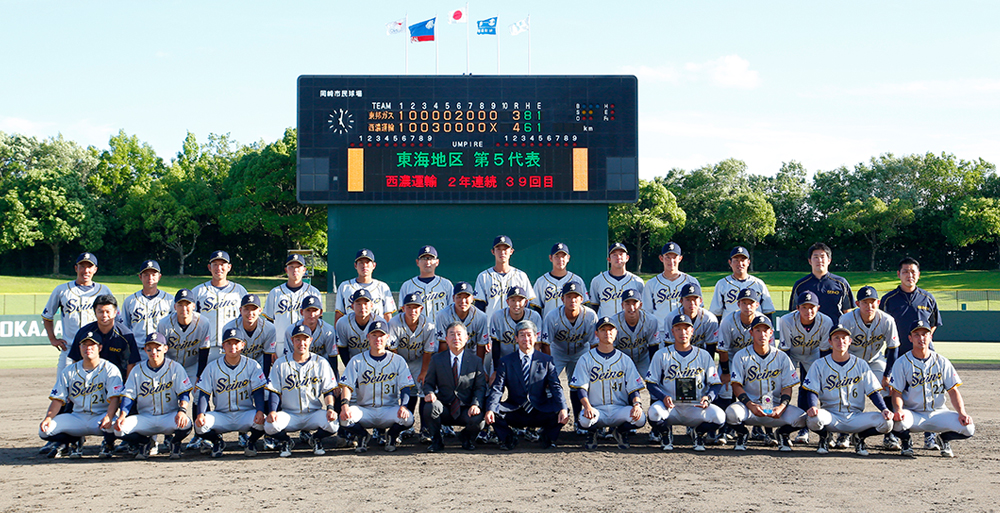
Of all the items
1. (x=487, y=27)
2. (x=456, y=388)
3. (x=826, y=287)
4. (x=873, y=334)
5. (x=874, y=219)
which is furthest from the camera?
(x=874, y=219)

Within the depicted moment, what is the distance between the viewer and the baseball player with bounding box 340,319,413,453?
6902 millimetres

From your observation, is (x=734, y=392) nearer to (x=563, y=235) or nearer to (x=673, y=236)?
(x=563, y=235)

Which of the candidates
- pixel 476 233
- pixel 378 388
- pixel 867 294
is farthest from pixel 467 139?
pixel 867 294

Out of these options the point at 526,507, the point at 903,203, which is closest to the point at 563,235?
the point at 526,507

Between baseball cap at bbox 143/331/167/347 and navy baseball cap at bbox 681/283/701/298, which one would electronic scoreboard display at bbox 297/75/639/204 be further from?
baseball cap at bbox 143/331/167/347

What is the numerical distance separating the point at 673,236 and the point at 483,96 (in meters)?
28.7

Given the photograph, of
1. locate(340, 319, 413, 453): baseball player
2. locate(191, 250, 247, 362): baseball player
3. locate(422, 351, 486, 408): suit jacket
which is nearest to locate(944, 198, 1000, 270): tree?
locate(422, 351, 486, 408): suit jacket

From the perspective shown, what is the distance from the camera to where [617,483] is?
565 cm

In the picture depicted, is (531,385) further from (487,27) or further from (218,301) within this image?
(487,27)

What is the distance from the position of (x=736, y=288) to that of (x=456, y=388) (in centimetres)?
315

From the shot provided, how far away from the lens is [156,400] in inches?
265

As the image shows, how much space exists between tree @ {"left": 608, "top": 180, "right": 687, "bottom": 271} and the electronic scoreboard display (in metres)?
24.7

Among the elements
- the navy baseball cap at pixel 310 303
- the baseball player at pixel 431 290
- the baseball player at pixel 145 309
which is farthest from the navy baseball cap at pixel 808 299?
the baseball player at pixel 145 309

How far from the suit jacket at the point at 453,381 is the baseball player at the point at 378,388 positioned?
0.75ft
